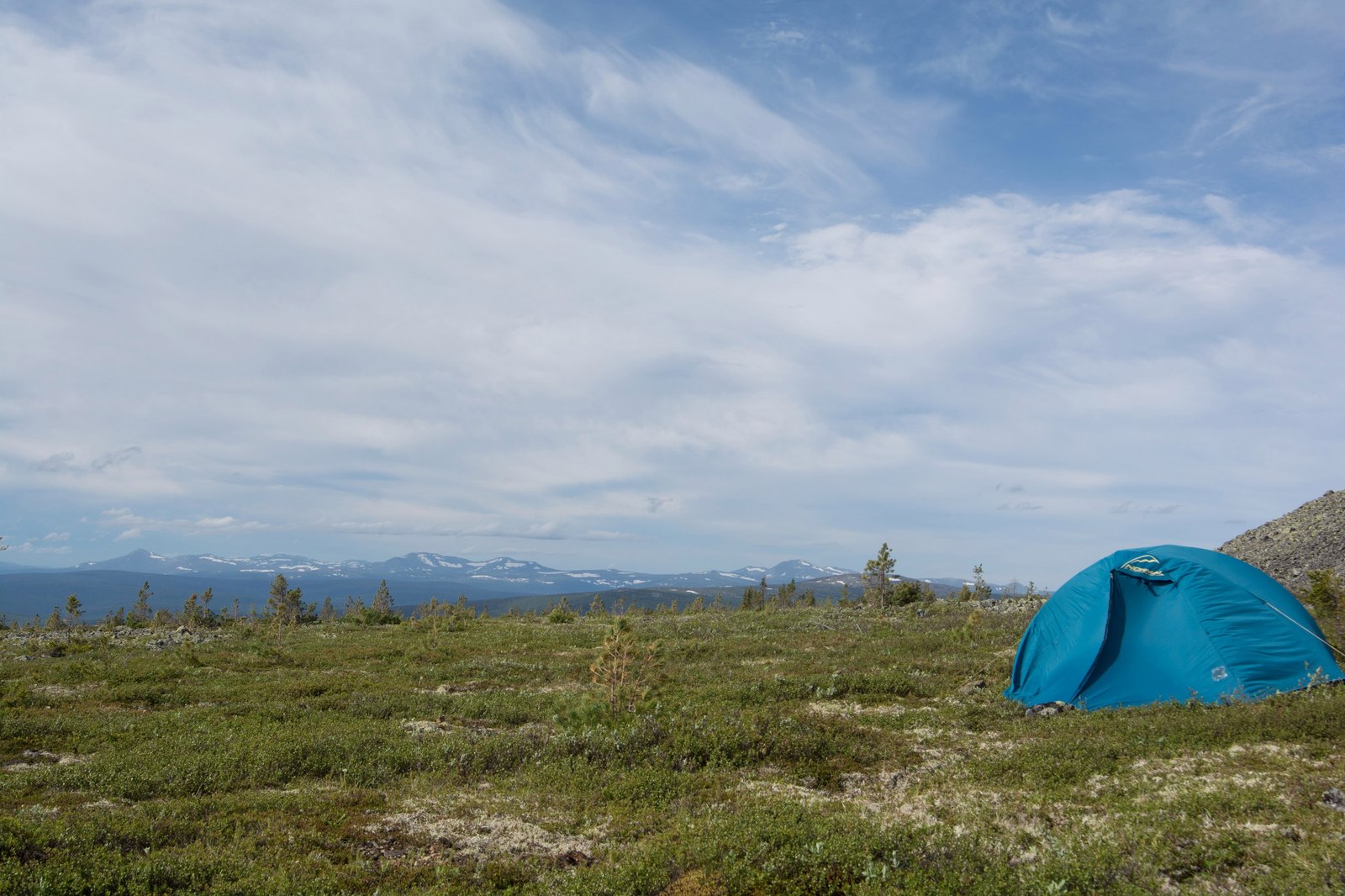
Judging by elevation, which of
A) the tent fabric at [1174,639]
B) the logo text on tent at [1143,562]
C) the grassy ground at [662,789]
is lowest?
the grassy ground at [662,789]

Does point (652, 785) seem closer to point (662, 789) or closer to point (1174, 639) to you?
point (662, 789)

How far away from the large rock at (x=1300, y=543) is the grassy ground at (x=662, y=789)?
22.4 m

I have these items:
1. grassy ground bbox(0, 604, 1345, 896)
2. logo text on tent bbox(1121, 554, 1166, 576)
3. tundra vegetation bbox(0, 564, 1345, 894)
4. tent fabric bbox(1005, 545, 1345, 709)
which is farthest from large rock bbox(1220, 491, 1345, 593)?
grassy ground bbox(0, 604, 1345, 896)

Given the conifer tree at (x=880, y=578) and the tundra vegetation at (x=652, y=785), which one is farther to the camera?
the conifer tree at (x=880, y=578)

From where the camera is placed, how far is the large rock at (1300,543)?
33.3 m

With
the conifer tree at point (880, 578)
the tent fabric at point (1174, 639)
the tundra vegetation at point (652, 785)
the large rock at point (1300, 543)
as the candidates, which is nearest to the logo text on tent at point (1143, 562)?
the tent fabric at point (1174, 639)

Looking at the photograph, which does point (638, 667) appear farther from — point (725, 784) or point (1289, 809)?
point (1289, 809)

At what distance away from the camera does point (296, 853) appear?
28.2 feet

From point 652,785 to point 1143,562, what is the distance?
42.3 feet

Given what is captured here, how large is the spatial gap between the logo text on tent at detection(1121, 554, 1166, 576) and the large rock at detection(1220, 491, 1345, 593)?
18.1 m

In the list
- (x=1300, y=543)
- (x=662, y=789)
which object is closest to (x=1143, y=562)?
(x=662, y=789)

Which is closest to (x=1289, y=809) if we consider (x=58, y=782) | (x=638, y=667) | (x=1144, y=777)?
(x=1144, y=777)

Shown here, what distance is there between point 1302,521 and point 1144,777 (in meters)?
40.9

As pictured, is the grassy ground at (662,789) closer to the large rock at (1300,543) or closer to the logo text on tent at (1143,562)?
the logo text on tent at (1143,562)
